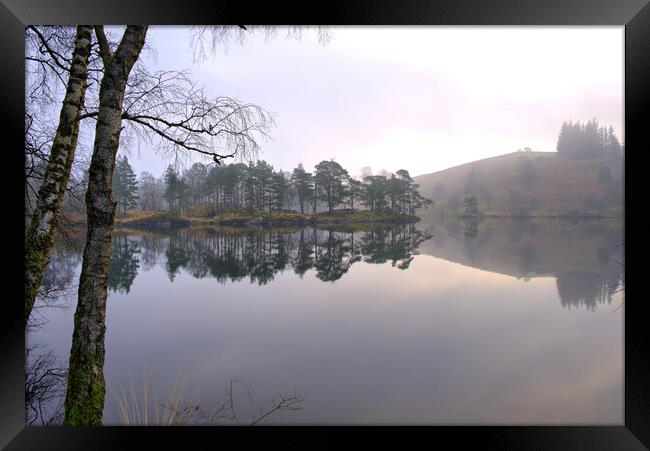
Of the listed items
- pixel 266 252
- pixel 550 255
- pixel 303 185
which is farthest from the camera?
pixel 550 255

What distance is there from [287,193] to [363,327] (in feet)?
12.9

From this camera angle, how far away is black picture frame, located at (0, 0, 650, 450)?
179cm

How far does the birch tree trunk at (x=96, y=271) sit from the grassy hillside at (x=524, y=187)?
840cm

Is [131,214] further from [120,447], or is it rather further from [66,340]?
[120,447]

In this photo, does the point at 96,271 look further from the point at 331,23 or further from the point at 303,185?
the point at 303,185

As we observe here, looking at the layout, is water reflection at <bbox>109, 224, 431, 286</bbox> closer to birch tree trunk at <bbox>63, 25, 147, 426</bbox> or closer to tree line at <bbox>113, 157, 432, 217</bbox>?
tree line at <bbox>113, 157, 432, 217</bbox>

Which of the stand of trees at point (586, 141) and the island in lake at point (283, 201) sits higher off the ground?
the stand of trees at point (586, 141)

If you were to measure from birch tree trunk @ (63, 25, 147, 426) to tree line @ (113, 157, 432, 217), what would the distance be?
586cm

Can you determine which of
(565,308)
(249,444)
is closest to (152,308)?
(249,444)

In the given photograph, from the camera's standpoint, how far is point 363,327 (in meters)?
7.85

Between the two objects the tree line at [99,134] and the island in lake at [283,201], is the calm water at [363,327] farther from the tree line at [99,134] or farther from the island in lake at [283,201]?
the tree line at [99,134]

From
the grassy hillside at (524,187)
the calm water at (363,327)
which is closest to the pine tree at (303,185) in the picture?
the calm water at (363,327)

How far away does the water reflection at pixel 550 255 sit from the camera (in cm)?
978

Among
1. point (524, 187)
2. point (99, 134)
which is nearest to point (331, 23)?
point (99, 134)
